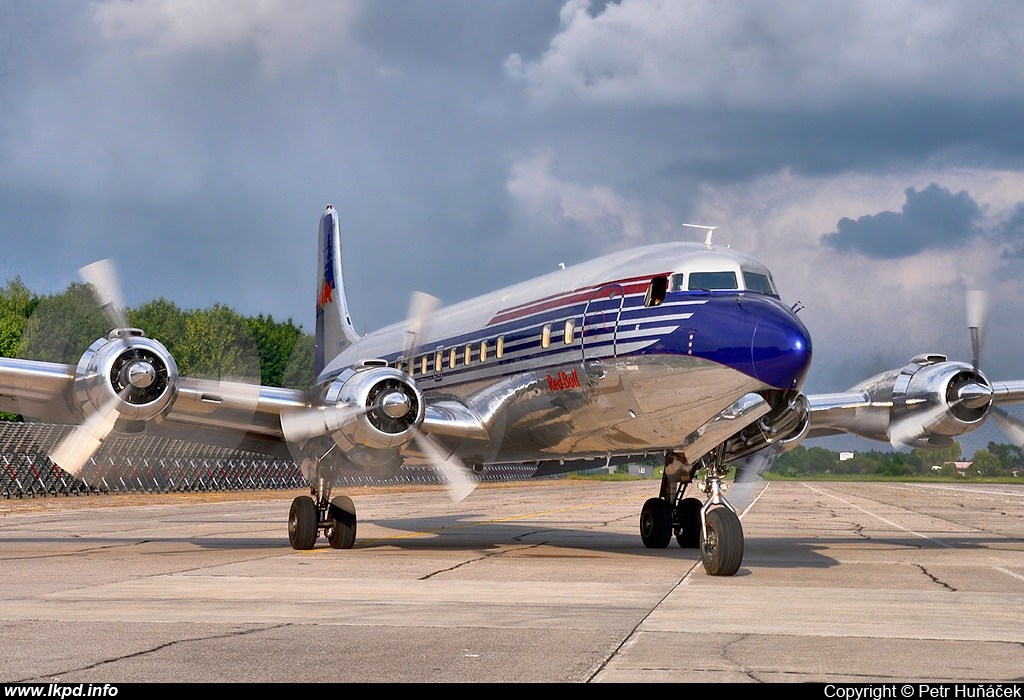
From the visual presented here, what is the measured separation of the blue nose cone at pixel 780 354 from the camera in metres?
12.4

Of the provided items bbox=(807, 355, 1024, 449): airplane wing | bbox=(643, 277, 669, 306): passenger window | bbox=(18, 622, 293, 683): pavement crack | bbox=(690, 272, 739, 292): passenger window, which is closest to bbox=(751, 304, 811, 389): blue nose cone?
bbox=(690, 272, 739, 292): passenger window

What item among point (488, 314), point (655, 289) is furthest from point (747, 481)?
point (488, 314)

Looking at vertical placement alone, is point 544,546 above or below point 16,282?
below

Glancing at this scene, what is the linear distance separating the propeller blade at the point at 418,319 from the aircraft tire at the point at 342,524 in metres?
3.77

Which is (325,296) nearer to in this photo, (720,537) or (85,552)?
(85,552)

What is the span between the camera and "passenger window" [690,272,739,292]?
13.8 m

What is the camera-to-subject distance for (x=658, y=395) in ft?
45.1

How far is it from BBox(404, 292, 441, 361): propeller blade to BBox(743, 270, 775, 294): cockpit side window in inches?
269

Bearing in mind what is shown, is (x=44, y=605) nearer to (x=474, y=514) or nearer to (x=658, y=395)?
(x=658, y=395)

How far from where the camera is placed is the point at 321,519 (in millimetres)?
17547

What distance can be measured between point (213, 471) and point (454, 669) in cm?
4667

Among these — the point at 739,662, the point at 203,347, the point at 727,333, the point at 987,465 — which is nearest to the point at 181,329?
the point at 203,347

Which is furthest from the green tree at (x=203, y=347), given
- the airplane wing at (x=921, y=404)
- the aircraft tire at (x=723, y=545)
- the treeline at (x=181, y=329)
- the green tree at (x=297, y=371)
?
the aircraft tire at (x=723, y=545)

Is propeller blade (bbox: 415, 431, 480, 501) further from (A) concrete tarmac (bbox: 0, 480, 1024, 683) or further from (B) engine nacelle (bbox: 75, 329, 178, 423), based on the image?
(B) engine nacelle (bbox: 75, 329, 178, 423)
